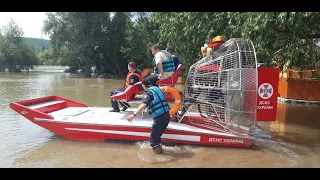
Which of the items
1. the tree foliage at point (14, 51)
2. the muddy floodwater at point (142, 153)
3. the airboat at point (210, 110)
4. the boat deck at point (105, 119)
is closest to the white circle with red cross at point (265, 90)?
the airboat at point (210, 110)

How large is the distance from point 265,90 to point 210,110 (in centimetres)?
142

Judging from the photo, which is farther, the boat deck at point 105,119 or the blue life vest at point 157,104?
the boat deck at point 105,119

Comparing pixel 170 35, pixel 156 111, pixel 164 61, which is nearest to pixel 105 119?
pixel 156 111

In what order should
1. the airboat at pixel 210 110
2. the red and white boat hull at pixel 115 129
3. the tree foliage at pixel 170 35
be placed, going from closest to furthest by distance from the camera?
the airboat at pixel 210 110 < the red and white boat hull at pixel 115 129 < the tree foliage at pixel 170 35

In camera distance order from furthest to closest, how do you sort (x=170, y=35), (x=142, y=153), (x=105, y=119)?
1. (x=170, y=35)
2. (x=105, y=119)
3. (x=142, y=153)

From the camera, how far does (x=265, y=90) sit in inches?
251

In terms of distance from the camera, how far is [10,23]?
57.7 m

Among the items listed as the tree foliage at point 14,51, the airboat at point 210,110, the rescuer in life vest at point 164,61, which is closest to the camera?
the airboat at point 210,110

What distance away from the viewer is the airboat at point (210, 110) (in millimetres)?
6348

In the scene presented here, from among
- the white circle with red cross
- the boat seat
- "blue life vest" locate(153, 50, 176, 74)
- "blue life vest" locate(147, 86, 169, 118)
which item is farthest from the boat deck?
"blue life vest" locate(153, 50, 176, 74)

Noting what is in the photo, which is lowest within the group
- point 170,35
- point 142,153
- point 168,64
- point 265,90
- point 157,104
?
point 142,153

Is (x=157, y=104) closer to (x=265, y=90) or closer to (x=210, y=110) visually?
(x=210, y=110)

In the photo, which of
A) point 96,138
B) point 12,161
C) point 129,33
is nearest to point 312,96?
point 96,138

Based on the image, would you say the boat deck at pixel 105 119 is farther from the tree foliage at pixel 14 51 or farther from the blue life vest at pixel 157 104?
Result: the tree foliage at pixel 14 51
